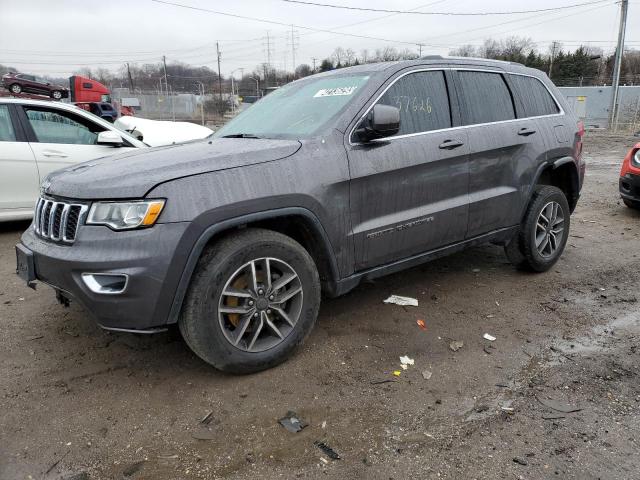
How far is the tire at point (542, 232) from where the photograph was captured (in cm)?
454

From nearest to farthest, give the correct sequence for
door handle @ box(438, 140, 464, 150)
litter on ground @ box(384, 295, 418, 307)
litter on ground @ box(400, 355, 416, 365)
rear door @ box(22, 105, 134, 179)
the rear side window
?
1. litter on ground @ box(400, 355, 416, 365)
2. door handle @ box(438, 140, 464, 150)
3. litter on ground @ box(384, 295, 418, 307)
4. the rear side window
5. rear door @ box(22, 105, 134, 179)

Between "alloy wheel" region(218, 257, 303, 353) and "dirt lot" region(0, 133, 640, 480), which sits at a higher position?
"alloy wheel" region(218, 257, 303, 353)

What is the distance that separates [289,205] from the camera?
117 inches

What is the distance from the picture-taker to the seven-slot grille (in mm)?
2752

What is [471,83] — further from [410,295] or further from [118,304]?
[118,304]

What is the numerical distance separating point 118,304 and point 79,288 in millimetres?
237

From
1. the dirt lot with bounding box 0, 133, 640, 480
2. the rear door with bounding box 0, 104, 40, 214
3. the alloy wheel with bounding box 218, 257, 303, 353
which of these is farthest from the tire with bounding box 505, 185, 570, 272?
the rear door with bounding box 0, 104, 40, 214

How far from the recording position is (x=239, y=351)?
9.68 ft

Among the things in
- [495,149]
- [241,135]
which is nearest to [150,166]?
[241,135]

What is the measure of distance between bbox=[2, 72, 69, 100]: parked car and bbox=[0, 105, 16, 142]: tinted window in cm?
1748

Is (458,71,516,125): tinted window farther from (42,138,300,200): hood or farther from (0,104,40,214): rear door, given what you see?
(0,104,40,214): rear door

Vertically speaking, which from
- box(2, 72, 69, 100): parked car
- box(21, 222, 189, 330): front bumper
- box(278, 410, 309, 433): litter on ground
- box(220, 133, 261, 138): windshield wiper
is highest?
box(2, 72, 69, 100): parked car

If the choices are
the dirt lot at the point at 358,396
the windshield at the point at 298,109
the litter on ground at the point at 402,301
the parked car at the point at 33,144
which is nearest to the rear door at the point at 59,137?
the parked car at the point at 33,144

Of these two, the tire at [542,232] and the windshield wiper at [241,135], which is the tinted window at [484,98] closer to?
the tire at [542,232]
